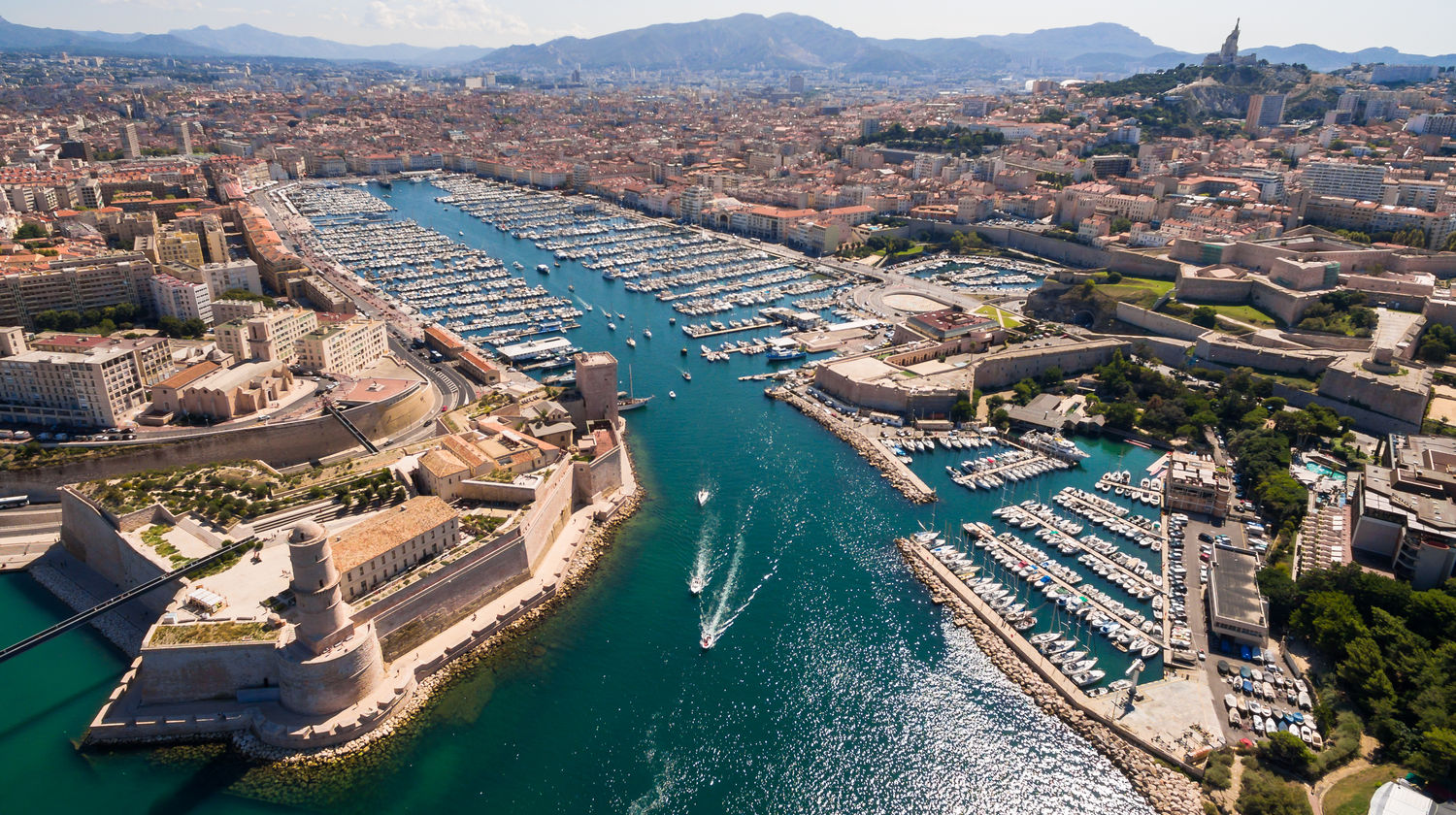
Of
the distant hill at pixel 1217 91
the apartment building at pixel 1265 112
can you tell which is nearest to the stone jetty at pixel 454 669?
the distant hill at pixel 1217 91

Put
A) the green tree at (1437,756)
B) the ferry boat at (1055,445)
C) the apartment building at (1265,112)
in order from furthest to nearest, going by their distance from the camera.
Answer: the apartment building at (1265,112)
the ferry boat at (1055,445)
the green tree at (1437,756)

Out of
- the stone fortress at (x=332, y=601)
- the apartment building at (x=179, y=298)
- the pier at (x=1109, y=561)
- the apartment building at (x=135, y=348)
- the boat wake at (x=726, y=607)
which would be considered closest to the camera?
the stone fortress at (x=332, y=601)

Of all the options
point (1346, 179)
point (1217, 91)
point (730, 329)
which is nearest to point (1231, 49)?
A: point (1217, 91)

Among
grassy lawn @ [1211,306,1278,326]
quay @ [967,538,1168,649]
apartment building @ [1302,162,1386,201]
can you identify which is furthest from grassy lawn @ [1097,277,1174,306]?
quay @ [967,538,1168,649]

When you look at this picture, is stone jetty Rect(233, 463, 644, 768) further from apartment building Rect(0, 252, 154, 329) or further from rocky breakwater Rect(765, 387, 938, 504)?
apartment building Rect(0, 252, 154, 329)

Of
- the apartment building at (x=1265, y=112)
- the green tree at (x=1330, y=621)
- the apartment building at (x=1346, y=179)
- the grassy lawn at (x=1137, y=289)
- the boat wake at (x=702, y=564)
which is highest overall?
the apartment building at (x=1265, y=112)

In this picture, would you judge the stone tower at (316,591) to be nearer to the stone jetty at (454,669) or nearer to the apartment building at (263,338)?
the stone jetty at (454,669)
